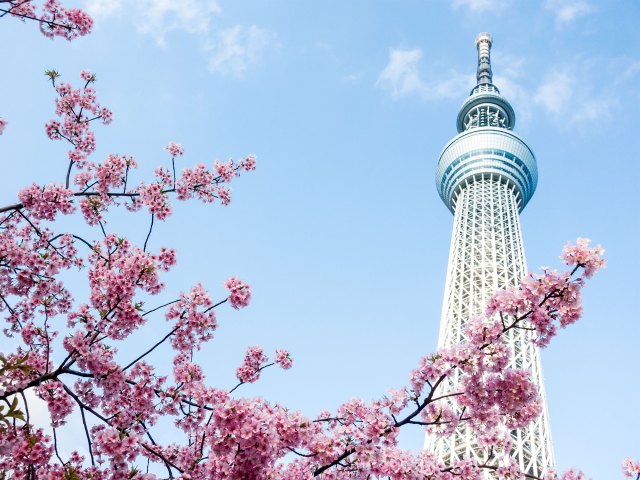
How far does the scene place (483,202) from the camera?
64688 millimetres

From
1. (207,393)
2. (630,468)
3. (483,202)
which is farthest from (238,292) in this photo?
(483,202)

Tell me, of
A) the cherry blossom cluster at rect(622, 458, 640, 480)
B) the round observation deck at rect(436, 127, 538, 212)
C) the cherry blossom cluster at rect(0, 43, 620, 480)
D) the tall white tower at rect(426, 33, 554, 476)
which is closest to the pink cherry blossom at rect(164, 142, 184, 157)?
the cherry blossom cluster at rect(0, 43, 620, 480)

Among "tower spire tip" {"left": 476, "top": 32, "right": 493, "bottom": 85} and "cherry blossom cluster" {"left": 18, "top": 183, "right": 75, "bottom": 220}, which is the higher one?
"tower spire tip" {"left": 476, "top": 32, "right": 493, "bottom": 85}

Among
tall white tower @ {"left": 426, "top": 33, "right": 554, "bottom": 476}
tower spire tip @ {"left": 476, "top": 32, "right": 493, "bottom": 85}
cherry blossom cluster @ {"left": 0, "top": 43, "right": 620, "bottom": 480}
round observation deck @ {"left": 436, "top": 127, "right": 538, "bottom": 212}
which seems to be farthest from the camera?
tower spire tip @ {"left": 476, "top": 32, "right": 493, "bottom": 85}

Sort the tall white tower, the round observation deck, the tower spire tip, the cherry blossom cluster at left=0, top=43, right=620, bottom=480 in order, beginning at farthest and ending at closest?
1. the tower spire tip
2. the round observation deck
3. the tall white tower
4. the cherry blossom cluster at left=0, top=43, right=620, bottom=480

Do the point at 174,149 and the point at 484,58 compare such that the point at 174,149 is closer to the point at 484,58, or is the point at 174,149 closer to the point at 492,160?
the point at 492,160

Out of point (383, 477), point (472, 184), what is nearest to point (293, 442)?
point (383, 477)

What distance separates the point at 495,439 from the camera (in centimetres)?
665

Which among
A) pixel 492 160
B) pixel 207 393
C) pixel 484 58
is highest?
Answer: pixel 484 58

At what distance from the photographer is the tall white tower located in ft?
192

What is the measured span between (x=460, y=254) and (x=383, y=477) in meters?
58.7

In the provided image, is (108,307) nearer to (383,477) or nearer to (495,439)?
(383,477)

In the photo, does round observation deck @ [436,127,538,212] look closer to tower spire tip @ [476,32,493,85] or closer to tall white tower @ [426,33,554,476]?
tall white tower @ [426,33,554,476]

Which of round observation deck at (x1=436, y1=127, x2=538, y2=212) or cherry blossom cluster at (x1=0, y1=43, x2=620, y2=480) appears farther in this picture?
round observation deck at (x1=436, y1=127, x2=538, y2=212)
